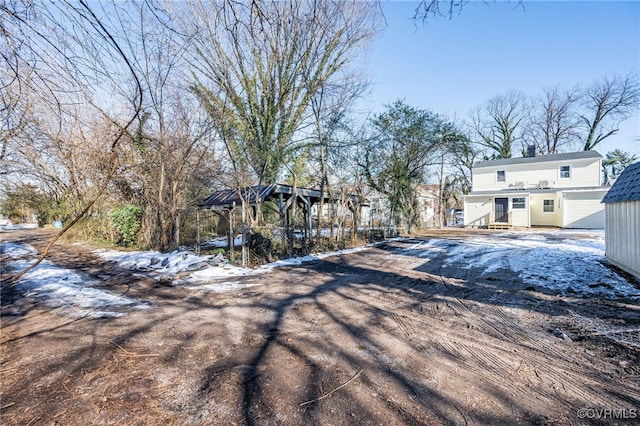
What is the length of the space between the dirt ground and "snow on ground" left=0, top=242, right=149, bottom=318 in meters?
0.28

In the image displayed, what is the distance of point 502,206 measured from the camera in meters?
19.5

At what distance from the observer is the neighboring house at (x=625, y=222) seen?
5488 millimetres

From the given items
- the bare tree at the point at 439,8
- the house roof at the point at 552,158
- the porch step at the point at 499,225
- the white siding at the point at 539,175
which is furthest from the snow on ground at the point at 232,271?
the house roof at the point at 552,158

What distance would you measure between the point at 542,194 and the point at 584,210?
235 cm

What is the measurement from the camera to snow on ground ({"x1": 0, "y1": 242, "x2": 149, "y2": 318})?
14.5 ft

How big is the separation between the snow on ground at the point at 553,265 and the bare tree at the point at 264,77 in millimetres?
7153

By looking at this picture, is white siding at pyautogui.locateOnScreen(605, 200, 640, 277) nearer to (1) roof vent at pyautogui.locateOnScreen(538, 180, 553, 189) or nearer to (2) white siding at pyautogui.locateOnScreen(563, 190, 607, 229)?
(2) white siding at pyautogui.locateOnScreen(563, 190, 607, 229)

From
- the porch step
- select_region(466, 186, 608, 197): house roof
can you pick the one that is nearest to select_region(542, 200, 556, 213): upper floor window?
select_region(466, 186, 608, 197): house roof

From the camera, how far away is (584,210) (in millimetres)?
17641

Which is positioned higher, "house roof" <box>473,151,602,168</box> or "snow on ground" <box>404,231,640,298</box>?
"house roof" <box>473,151,602,168</box>

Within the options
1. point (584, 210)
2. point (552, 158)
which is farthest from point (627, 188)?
point (552, 158)

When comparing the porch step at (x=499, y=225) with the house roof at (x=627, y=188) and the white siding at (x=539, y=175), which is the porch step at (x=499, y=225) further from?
the house roof at (x=627, y=188)

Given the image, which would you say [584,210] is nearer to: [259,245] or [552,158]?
[552,158]

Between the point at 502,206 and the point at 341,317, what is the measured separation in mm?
19783
